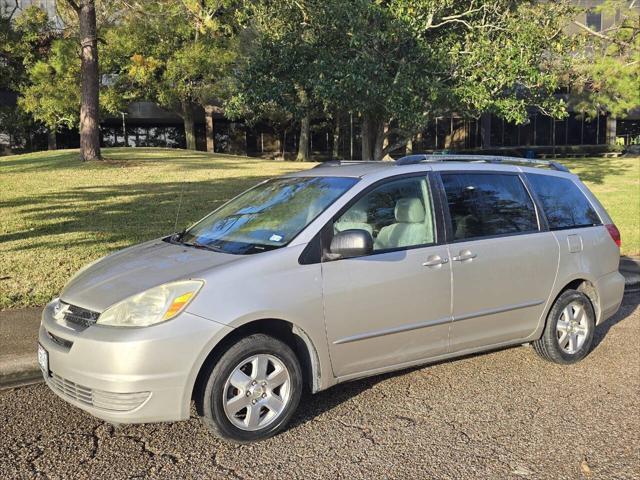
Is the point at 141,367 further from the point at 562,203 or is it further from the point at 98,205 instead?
the point at 98,205

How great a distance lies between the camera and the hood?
373 centimetres

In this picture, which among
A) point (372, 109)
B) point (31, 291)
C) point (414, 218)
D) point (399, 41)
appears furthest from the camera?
point (372, 109)

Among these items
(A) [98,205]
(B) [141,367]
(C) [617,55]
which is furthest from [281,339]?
(C) [617,55]

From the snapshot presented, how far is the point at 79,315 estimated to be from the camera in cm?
379

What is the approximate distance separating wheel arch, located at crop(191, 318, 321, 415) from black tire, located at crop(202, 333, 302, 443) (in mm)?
40

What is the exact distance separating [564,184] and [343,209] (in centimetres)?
252

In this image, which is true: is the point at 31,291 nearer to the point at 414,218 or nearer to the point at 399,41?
the point at 414,218

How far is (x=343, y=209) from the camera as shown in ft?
13.9

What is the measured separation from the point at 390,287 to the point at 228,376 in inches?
49.8

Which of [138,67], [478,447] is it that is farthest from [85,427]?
[138,67]

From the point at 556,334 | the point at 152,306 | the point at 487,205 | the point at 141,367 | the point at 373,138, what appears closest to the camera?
the point at 141,367

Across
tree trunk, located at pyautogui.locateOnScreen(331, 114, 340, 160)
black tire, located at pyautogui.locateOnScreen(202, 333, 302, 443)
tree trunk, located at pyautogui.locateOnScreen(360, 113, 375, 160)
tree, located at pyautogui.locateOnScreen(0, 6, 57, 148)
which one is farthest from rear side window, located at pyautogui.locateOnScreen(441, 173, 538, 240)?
tree trunk, located at pyautogui.locateOnScreen(331, 114, 340, 160)

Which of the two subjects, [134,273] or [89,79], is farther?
[89,79]

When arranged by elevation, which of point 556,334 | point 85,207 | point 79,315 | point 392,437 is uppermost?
point 85,207
